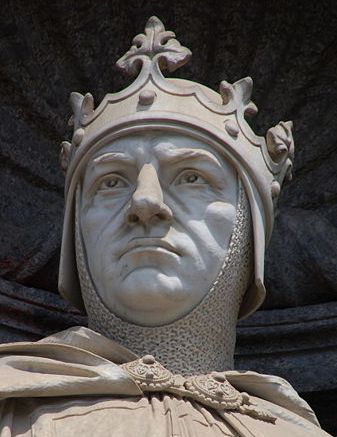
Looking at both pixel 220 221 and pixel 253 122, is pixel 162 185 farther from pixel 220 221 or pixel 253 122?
pixel 253 122

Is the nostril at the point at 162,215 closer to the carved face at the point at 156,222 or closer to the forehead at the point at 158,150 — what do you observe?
the carved face at the point at 156,222

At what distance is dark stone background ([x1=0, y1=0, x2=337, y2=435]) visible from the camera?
5043 mm

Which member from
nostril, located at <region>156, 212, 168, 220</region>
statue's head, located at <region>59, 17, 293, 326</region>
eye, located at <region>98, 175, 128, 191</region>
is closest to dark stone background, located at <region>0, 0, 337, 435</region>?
statue's head, located at <region>59, 17, 293, 326</region>

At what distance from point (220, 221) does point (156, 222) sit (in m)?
0.12

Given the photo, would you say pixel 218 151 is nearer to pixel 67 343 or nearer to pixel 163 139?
pixel 163 139

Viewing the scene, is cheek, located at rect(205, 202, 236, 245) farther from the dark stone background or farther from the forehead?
the dark stone background

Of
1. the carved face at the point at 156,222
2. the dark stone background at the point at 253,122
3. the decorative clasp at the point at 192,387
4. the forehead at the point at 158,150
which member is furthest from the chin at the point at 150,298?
the dark stone background at the point at 253,122

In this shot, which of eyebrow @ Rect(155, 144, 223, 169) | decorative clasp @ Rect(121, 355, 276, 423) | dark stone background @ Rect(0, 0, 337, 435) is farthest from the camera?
dark stone background @ Rect(0, 0, 337, 435)

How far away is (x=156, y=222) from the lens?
168 inches

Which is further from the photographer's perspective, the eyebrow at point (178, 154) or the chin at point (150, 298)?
the eyebrow at point (178, 154)

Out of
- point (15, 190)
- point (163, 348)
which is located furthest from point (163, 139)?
point (15, 190)

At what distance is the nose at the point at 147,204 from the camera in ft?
13.9

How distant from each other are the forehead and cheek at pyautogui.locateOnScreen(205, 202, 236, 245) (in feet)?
0.29

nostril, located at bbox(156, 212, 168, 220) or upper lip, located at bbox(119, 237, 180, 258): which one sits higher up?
nostril, located at bbox(156, 212, 168, 220)
